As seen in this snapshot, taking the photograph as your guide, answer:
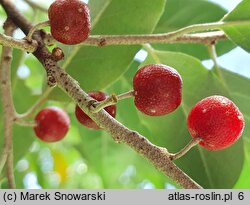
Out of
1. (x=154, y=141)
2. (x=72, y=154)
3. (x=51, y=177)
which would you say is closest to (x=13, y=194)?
(x=154, y=141)

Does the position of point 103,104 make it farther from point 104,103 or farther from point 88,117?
point 88,117

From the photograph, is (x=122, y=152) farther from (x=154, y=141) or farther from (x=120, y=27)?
(x=120, y=27)

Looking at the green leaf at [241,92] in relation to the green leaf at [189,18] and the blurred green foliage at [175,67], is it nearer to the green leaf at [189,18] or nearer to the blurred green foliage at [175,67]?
the blurred green foliage at [175,67]

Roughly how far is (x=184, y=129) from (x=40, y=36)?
0.62 metres

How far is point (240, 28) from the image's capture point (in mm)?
1717

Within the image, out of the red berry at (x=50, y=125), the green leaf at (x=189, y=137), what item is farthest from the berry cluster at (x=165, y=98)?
the red berry at (x=50, y=125)

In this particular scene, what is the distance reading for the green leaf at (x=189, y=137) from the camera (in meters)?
1.84

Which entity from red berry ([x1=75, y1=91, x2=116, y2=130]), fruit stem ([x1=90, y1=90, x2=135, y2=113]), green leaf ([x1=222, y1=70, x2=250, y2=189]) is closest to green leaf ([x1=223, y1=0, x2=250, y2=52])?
green leaf ([x1=222, y1=70, x2=250, y2=189])

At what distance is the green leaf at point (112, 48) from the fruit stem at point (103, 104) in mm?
616

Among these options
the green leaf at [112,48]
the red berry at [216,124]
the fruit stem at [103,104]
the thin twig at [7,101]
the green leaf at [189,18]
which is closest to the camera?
the fruit stem at [103,104]

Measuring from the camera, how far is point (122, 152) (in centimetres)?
286

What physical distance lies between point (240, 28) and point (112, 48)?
41 centimetres

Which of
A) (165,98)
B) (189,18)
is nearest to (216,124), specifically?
(165,98)

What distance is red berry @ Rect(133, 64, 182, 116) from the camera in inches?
53.4
